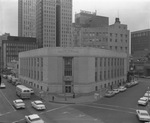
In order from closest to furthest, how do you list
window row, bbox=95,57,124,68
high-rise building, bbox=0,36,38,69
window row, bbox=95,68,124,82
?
window row, bbox=95,68,124,82 < window row, bbox=95,57,124,68 < high-rise building, bbox=0,36,38,69

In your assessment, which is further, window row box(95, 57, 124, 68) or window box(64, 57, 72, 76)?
window row box(95, 57, 124, 68)

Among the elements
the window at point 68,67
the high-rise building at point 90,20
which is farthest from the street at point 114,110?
the high-rise building at point 90,20

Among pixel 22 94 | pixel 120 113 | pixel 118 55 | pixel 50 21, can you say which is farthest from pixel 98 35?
pixel 50 21

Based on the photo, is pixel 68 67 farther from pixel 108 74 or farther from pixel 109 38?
pixel 109 38

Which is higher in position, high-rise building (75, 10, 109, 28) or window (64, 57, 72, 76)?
high-rise building (75, 10, 109, 28)

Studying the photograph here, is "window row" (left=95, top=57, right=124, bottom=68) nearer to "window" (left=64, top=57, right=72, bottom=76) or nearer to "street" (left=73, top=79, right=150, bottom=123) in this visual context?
"window" (left=64, top=57, right=72, bottom=76)

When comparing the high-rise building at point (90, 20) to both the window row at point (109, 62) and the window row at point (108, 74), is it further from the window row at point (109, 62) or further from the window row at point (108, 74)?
the window row at point (108, 74)

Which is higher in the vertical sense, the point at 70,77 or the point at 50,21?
the point at 50,21

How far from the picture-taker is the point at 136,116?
3294 centimetres

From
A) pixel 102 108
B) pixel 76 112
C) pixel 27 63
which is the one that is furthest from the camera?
pixel 27 63

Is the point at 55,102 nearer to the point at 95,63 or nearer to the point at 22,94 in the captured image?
the point at 22,94

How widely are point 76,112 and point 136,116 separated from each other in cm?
1090

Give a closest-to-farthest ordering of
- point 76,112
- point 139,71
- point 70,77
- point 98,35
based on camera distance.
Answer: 1. point 76,112
2. point 70,77
3. point 98,35
4. point 139,71

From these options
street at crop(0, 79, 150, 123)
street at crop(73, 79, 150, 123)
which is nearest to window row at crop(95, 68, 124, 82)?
street at crop(73, 79, 150, 123)
